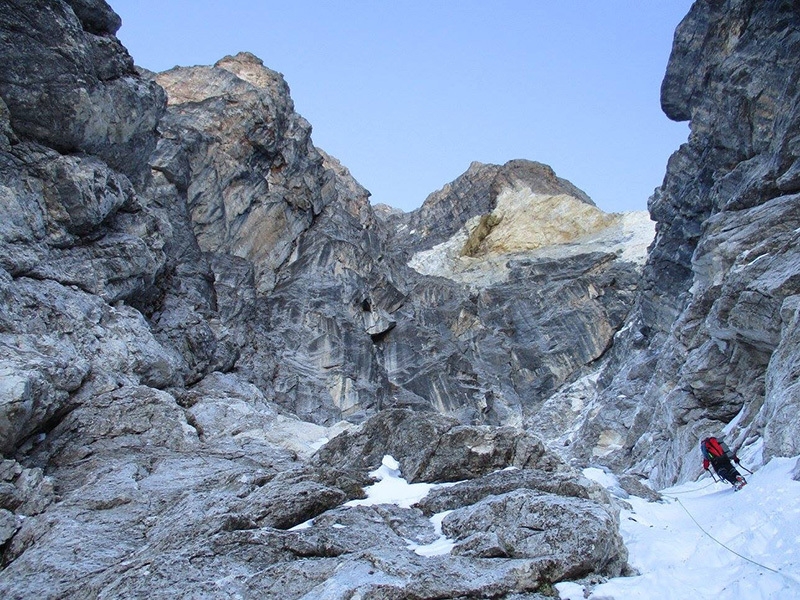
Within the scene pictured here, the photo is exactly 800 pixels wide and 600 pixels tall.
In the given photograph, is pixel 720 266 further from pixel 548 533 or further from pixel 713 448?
pixel 548 533

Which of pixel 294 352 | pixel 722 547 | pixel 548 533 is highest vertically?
pixel 294 352

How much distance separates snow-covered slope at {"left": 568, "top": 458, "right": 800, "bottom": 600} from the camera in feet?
26.5

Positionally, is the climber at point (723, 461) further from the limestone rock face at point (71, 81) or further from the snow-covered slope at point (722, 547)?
the limestone rock face at point (71, 81)

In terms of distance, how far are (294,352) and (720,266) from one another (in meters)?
27.5

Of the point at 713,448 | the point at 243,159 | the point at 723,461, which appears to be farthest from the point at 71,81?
the point at 243,159

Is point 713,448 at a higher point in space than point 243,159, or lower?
lower

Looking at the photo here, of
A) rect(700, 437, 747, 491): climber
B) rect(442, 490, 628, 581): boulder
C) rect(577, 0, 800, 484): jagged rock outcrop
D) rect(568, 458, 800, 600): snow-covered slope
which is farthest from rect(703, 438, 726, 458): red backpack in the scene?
rect(442, 490, 628, 581): boulder

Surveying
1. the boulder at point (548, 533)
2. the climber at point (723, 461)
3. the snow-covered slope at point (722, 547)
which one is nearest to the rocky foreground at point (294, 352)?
the boulder at point (548, 533)

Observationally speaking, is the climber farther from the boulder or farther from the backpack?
the boulder

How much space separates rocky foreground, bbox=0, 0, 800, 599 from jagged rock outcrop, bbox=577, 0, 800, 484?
0.17 m

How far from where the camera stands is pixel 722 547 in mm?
9492

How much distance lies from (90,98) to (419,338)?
36321 mm

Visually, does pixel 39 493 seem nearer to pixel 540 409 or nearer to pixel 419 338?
pixel 419 338

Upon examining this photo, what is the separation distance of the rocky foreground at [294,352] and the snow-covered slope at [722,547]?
63 centimetres
